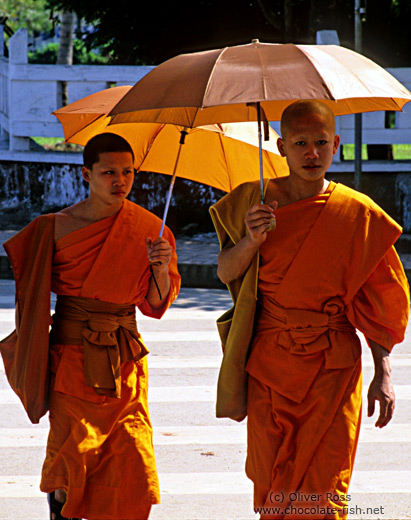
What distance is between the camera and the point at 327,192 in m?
3.54

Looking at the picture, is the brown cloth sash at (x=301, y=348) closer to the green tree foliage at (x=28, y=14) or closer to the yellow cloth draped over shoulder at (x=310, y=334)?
the yellow cloth draped over shoulder at (x=310, y=334)

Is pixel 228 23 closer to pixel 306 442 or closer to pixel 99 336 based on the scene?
pixel 99 336

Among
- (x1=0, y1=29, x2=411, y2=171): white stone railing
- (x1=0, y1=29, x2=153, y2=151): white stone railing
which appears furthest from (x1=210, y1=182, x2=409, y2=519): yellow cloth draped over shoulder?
(x1=0, y1=29, x2=153, y2=151): white stone railing

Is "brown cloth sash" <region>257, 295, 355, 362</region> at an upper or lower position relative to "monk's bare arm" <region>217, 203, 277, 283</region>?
lower

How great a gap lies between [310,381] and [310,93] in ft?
3.35

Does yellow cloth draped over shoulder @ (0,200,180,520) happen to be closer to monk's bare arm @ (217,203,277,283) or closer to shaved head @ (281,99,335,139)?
monk's bare arm @ (217,203,277,283)

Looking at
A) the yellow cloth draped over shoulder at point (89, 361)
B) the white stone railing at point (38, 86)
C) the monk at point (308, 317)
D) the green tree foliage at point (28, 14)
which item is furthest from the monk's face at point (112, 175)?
the green tree foliage at point (28, 14)

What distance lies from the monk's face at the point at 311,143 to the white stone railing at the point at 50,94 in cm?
906

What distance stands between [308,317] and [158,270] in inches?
26.9

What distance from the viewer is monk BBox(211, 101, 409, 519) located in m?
3.35

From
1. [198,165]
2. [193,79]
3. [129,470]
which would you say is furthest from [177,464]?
[193,79]

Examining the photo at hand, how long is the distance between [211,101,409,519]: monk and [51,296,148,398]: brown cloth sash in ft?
1.45

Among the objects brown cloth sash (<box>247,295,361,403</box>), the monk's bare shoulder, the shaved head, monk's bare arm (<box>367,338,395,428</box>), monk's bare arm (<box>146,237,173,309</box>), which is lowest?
monk's bare arm (<box>367,338,395,428</box>)

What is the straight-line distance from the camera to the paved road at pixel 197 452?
4.23m
